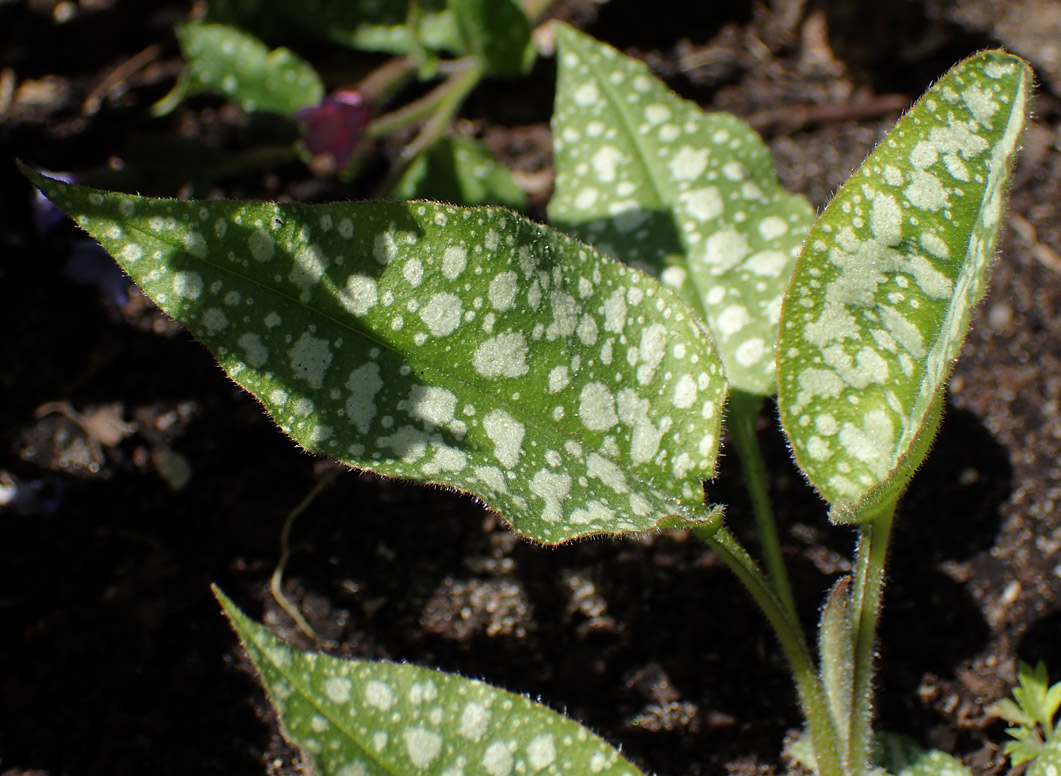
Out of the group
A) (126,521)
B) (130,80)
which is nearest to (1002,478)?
(126,521)

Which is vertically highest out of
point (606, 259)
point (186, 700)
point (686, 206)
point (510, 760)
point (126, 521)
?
point (606, 259)

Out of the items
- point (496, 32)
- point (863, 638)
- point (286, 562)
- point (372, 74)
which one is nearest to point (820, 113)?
point (496, 32)

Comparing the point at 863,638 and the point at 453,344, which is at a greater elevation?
the point at 453,344

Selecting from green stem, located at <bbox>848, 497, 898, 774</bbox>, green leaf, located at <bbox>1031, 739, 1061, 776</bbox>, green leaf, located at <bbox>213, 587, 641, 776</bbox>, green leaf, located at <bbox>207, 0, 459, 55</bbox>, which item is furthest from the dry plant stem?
green leaf, located at <bbox>1031, 739, 1061, 776</bbox>

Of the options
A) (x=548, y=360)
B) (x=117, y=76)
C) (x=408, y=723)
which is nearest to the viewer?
(x=408, y=723)

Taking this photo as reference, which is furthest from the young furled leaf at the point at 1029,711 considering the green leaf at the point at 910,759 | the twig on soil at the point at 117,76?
the twig on soil at the point at 117,76

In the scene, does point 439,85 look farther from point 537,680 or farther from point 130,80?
point 537,680

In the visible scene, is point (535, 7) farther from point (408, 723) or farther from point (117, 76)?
point (408, 723)
